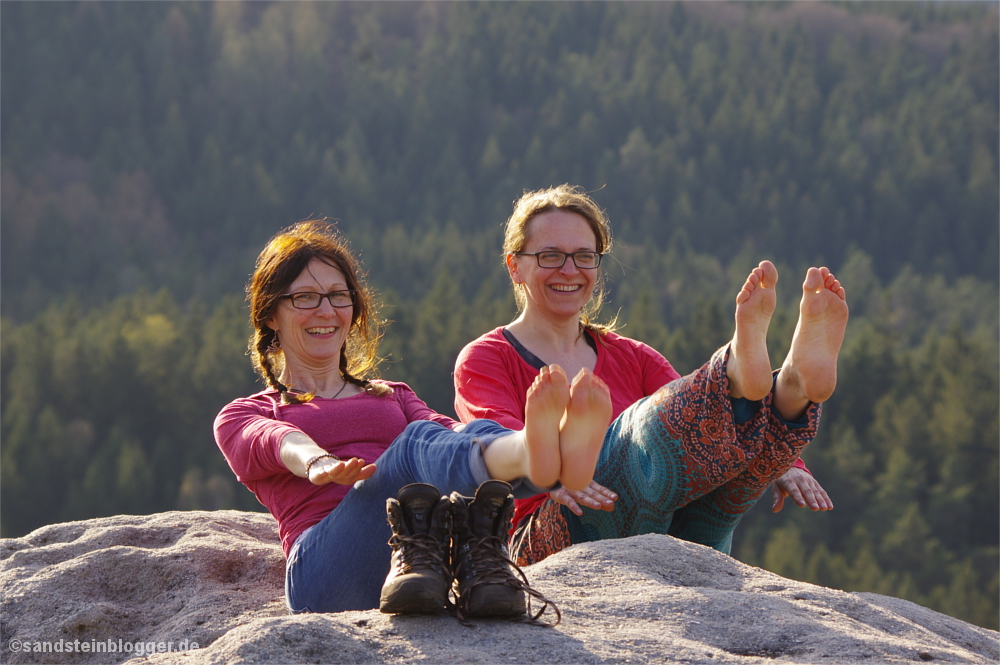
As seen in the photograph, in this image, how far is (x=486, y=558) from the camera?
2.29m

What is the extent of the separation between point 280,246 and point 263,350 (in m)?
0.34

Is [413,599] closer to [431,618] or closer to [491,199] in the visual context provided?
[431,618]

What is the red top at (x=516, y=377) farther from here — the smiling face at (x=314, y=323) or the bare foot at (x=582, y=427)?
the bare foot at (x=582, y=427)

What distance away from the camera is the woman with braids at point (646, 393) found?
2.63 metres

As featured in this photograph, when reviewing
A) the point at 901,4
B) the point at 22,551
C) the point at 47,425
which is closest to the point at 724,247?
the point at 901,4

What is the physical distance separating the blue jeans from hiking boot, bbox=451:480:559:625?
1.6 inches

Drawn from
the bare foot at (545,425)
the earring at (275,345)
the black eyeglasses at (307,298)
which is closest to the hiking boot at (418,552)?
the bare foot at (545,425)

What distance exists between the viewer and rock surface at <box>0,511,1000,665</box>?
2.10 metres

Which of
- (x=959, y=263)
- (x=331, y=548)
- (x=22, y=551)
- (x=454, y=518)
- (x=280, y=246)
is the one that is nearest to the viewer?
(x=454, y=518)

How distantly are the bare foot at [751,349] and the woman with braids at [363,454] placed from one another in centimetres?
49

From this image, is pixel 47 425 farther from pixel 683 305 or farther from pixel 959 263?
pixel 959 263

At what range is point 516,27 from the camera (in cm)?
8581

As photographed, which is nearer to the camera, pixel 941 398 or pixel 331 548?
pixel 331 548

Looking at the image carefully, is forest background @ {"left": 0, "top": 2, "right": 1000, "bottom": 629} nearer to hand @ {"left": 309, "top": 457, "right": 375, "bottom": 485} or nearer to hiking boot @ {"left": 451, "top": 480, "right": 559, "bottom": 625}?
hiking boot @ {"left": 451, "top": 480, "right": 559, "bottom": 625}
